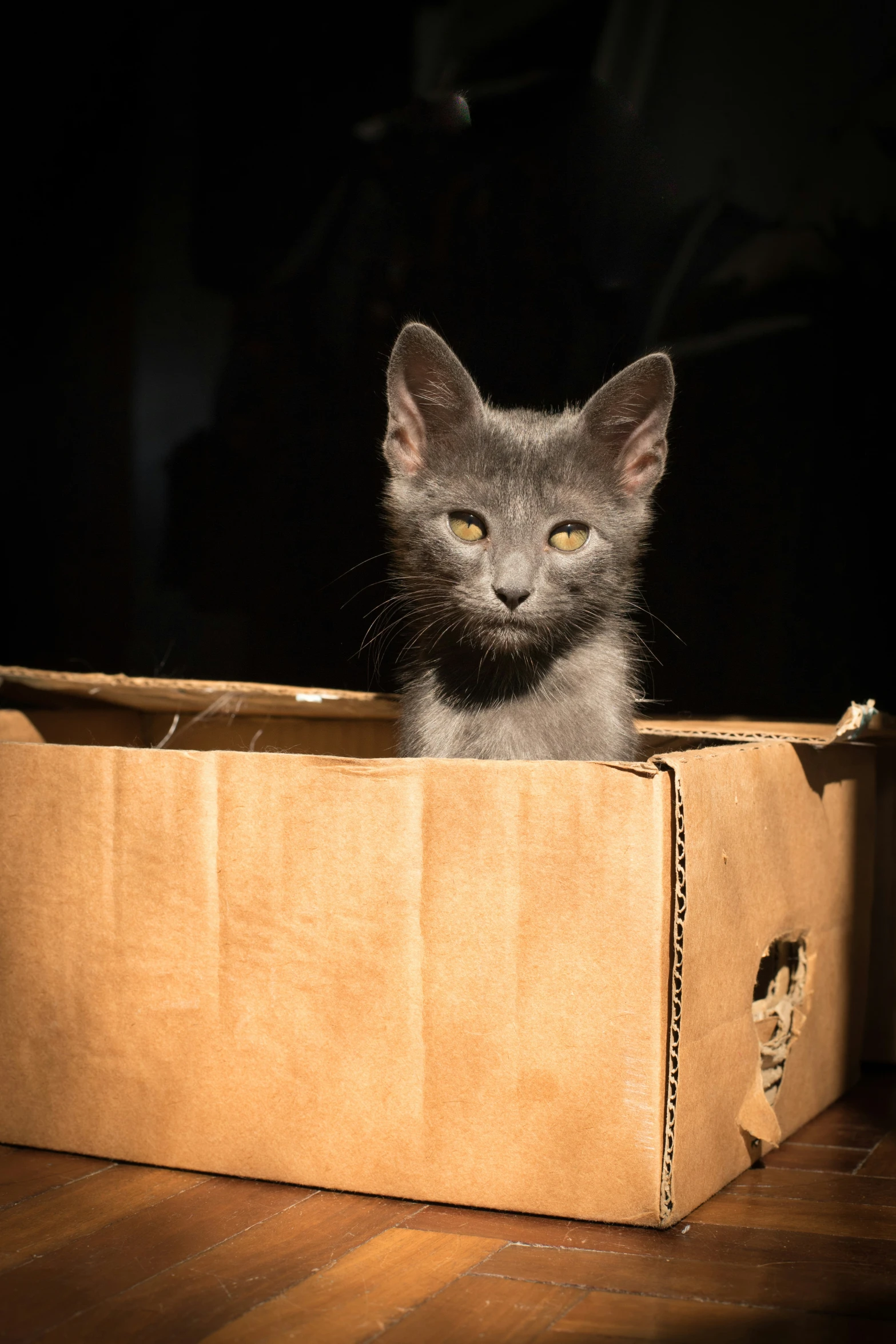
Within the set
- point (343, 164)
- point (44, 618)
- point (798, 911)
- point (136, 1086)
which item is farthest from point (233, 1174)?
point (343, 164)

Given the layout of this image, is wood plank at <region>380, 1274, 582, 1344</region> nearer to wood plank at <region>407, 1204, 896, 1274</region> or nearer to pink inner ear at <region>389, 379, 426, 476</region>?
wood plank at <region>407, 1204, 896, 1274</region>

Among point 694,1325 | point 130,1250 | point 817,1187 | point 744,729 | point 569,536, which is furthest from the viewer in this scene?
point 744,729

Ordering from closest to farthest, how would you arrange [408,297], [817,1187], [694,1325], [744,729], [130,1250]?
[694,1325] < [130,1250] < [817,1187] < [744,729] < [408,297]

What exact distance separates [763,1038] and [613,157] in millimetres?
1396

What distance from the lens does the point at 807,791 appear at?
1259mm

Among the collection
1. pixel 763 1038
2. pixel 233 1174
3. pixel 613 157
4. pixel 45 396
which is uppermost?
pixel 613 157

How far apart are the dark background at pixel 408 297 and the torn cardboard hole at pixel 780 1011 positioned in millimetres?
660

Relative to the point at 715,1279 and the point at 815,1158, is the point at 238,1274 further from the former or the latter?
the point at 815,1158

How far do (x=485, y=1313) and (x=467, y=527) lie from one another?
707mm

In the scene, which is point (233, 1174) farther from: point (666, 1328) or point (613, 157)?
point (613, 157)

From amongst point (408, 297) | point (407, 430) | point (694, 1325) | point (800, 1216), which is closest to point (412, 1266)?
point (694, 1325)

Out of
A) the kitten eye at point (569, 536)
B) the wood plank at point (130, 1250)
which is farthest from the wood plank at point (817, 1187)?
the kitten eye at point (569, 536)

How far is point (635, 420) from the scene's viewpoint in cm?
126

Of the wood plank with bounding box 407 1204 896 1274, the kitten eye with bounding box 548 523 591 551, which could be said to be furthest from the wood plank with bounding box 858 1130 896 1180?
the kitten eye with bounding box 548 523 591 551
